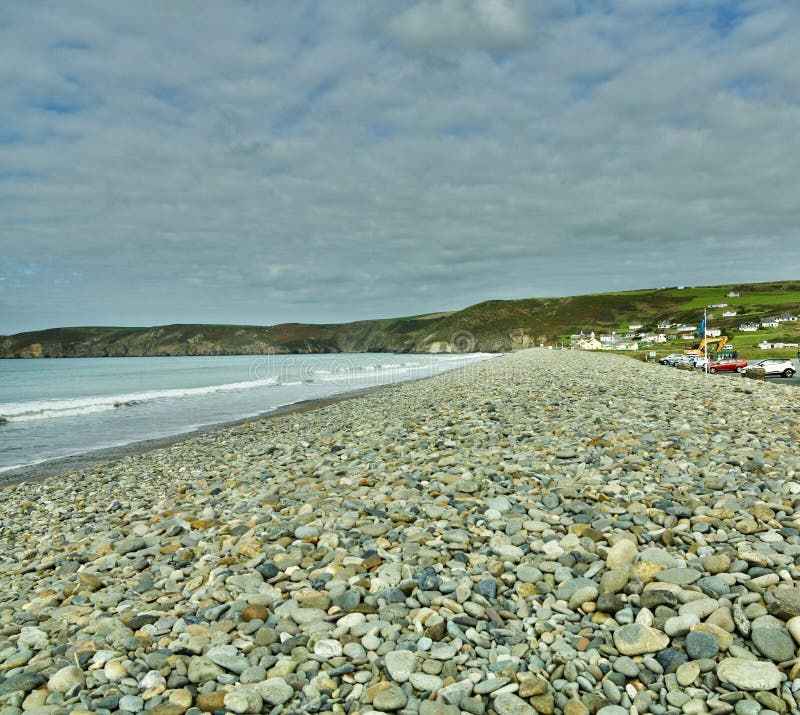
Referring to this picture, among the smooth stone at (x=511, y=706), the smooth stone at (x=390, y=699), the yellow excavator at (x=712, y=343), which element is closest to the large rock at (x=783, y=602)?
the smooth stone at (x=511, y=706)

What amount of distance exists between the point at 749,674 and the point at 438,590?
2.44m

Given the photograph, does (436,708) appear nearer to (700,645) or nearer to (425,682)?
(425,682)

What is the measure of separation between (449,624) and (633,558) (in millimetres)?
2029

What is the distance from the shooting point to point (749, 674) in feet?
11.2

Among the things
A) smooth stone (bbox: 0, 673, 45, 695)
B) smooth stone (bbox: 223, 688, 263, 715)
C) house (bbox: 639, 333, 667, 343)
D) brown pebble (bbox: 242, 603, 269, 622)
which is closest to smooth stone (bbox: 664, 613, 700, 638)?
smooth stone (bbox: 223, 688, 263, 715)

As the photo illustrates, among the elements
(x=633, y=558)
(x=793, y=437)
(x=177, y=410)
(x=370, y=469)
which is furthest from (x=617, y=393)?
(x=177, y=410)

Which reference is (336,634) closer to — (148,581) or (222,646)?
(222,646)

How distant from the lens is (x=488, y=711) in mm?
3461

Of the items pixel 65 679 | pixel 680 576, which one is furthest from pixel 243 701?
pixel 680 576

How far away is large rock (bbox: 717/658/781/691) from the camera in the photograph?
3330mm

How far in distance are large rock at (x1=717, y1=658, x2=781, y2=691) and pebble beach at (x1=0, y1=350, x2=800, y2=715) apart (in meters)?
0.02

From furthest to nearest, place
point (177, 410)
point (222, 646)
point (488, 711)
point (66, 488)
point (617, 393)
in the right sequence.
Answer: point (177, 410), point (617, 393), point (66, 488), point (222, 646), point (488, 711)

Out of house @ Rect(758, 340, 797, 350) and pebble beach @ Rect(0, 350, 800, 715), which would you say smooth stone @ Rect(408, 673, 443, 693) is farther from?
house @ Rect(758, 340, 797, 350)

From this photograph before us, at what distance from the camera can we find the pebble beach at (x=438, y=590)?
365cm
